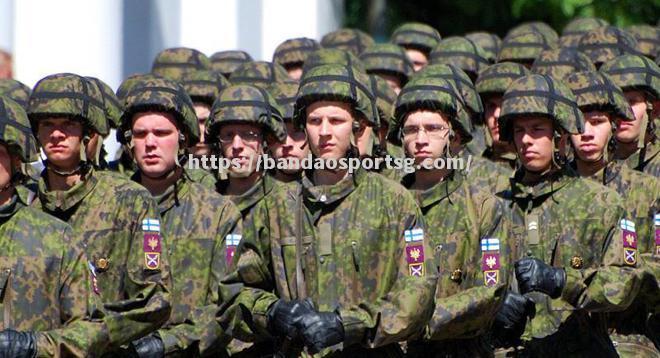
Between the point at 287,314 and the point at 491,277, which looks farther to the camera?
the point at 491,277

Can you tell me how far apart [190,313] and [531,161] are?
6.81 feet

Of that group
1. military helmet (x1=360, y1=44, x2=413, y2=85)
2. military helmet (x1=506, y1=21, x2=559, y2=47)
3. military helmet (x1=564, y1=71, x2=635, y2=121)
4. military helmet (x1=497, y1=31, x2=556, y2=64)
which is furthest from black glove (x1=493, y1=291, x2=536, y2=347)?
military helmet (x1=506, y1=21, x2=559, y2=47)

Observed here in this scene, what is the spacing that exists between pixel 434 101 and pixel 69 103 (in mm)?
1927

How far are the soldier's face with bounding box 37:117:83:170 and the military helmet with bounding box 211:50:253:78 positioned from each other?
18.2ft

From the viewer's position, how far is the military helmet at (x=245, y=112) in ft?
40.0

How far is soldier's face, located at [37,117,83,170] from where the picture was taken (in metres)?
10.5

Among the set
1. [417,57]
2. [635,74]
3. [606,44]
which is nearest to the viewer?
[635,74]

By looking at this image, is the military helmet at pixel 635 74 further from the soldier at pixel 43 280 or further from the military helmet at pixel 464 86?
the soldier at pixel 43 280

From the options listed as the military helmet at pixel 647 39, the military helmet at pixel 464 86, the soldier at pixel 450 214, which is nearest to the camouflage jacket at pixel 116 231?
the soldier at pixel 450 214

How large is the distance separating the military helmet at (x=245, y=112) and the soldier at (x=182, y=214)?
0.60 metres

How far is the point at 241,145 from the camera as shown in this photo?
12195 mm

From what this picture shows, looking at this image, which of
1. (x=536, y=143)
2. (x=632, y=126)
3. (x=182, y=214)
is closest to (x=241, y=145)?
(x=182, y=214)

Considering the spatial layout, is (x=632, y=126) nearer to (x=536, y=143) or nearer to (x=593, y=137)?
(x=593, y=137)

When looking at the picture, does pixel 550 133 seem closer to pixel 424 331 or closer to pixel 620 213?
pixel 620 213
